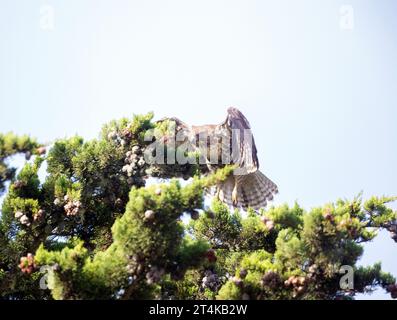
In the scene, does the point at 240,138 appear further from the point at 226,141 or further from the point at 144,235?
the point at 144,235

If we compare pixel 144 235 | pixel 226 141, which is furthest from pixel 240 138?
pixel 144 235

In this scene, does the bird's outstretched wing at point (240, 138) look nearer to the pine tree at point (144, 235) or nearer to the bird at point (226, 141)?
the bird at point (226, 141)

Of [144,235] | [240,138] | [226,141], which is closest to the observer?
[144,235]

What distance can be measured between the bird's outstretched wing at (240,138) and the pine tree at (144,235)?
52.2 inches

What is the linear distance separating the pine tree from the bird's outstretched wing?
1325mm

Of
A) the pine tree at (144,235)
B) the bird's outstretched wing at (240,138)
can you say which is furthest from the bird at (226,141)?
the pine tree at (144,235)

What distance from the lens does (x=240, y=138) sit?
972 centimetres

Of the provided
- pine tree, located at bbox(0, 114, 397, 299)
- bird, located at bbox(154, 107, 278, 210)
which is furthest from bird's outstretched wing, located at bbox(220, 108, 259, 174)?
pine tree, located at bbox(0, 114, 397, 299)

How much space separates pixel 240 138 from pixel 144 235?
4.78 m

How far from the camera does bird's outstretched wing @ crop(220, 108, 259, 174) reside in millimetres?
9680

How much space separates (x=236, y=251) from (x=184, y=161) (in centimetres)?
151
